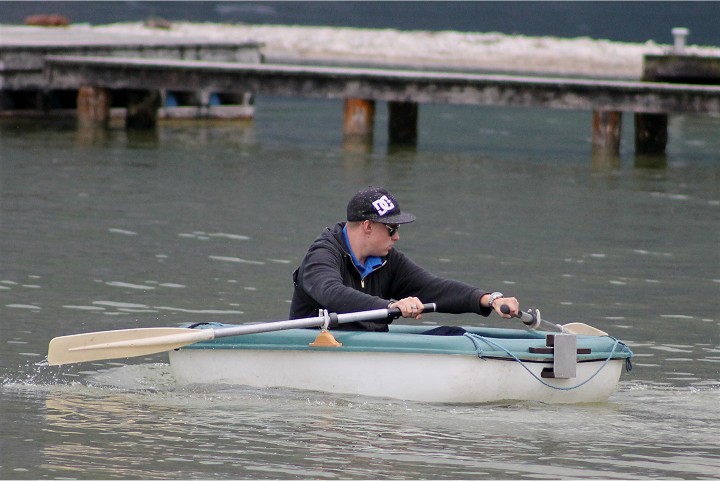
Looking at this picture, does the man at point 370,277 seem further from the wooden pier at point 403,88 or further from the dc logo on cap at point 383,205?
the wooden pier at point 403,88

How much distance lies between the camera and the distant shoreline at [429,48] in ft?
201

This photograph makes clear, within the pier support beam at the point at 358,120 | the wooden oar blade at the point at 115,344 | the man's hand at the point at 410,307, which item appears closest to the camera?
the man's hand at the point at 410,307

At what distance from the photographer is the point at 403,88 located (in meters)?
22.8

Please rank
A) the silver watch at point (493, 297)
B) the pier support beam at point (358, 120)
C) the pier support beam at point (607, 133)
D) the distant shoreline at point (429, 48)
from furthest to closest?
the distant shoreline at point (429, 48) → the pier support beam at point (358, 120) → the pier support beam at point (607, 133) → the silver watch at point (493, 297)

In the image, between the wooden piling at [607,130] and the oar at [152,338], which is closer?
the oar at [152,338]

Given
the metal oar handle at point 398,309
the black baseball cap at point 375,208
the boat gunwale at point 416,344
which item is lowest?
the boat gunwale at point 416,344

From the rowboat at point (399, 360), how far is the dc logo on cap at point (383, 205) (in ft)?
1.81

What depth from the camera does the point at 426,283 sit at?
310 inches

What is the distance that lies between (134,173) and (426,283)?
35.7 feet

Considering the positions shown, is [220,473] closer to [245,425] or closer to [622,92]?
[245,425]

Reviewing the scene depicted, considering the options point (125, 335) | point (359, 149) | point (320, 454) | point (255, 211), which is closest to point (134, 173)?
point (255, 211)

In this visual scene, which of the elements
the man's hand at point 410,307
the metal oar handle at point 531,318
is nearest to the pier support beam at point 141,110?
the metal oar handle at point 531,318

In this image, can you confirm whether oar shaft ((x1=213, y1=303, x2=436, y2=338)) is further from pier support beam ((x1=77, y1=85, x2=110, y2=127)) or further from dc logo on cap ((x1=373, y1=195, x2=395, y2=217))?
pier support beam ((x1=77, y1=85, x2=110, y2=127))

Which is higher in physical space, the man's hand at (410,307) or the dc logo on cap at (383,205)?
the dc logo on cap at (383,205)
